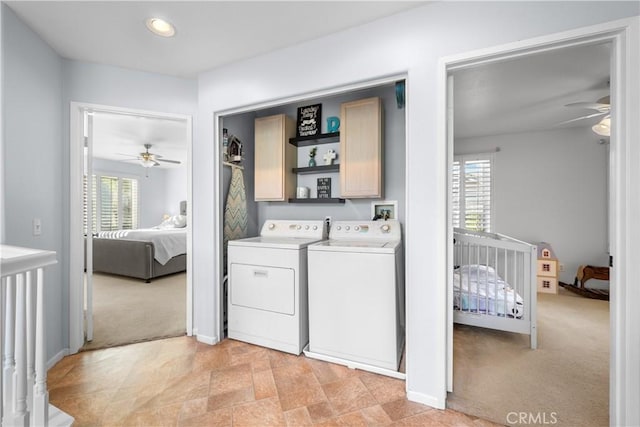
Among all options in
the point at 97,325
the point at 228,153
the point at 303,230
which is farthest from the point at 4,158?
the point at 303,230

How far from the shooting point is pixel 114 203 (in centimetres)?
693

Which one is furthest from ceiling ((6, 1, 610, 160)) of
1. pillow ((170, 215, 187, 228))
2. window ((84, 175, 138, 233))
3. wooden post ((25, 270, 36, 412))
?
window ((84, 175, 138, 233))

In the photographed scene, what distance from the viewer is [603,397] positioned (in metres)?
1.77

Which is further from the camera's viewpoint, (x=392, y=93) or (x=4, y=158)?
(x=392, y=93)

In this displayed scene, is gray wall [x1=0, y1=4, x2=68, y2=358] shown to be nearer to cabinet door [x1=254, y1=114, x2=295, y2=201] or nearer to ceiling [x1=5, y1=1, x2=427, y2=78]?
ceiling [x1=5, y1=1, x2=427, y2=78]

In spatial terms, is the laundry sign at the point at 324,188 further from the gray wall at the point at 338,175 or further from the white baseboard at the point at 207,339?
the white baseboard at the point at 207,339

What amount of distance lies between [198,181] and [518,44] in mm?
2467

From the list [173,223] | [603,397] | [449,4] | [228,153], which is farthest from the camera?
[173,223]

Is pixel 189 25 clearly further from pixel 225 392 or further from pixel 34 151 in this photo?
pixel 225 392

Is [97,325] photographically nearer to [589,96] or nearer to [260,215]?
[260,215]

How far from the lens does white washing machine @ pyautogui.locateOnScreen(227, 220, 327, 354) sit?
223cm

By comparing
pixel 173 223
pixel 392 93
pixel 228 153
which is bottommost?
pixel 173 223

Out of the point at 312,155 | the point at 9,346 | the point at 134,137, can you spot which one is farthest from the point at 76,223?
the point at 134,137

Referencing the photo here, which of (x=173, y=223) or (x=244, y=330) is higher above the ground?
(x=173, y=223)
